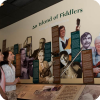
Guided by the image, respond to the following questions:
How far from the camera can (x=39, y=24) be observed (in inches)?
167

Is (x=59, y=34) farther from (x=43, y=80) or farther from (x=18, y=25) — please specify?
(x=18, y=25)

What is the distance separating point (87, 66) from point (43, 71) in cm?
132

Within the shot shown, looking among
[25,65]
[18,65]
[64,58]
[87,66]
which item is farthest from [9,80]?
[18,65]

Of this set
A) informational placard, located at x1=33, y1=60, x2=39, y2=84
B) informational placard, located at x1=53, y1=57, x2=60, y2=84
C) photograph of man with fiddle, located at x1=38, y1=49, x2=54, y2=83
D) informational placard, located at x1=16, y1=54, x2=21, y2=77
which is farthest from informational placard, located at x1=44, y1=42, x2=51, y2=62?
informational placard, located at x1=16, y1=54, x2=21, y2=77

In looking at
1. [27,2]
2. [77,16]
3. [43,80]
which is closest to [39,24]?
[27,2]

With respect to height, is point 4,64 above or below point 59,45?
below

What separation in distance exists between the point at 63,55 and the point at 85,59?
0.61m

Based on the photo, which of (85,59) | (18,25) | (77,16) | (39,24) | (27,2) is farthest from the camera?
(18,25)

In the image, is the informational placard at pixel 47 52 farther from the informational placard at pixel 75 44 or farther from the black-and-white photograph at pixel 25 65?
the informational placard at pixel 75 44

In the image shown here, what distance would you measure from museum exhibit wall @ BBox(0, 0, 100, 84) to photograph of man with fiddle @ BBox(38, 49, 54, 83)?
0.34 m

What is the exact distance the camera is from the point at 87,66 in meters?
2.97

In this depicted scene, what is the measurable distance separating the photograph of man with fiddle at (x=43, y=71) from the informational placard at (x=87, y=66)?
95 centimetres

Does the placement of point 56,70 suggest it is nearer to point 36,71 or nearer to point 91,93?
point 36,71

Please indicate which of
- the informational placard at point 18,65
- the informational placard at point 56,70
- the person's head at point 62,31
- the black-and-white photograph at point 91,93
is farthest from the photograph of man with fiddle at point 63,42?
the informational placard at point 18,65
